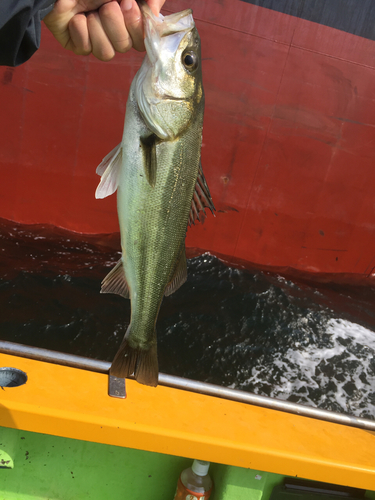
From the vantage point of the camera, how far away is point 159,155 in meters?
1.41

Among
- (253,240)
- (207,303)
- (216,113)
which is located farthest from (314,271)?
(216,113)

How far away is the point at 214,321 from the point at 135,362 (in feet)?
10.2

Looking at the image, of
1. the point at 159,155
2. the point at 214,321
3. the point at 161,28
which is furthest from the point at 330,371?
the point at 161,28

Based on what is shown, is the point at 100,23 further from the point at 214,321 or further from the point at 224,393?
the point at 214,321

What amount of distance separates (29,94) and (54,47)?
630mm

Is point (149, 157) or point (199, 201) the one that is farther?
point (199, 201)

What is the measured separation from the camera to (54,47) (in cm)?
444

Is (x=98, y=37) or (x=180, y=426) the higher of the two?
(x=98, y=37)

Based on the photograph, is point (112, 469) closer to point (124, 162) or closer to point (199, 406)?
point (199, 406)

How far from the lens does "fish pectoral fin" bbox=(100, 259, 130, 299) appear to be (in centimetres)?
156

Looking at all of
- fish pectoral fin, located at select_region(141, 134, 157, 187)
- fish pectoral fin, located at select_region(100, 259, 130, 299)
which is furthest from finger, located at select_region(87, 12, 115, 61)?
fish pectoral fin, located at select_region(100, 259, 130, 299)

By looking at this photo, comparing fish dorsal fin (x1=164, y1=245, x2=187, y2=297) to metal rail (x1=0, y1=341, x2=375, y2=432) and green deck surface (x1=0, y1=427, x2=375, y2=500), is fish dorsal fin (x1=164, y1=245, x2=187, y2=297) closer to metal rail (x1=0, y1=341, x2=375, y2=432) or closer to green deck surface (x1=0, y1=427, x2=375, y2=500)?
metal rail (x1=0, y1=341, x2=375, y2=432)

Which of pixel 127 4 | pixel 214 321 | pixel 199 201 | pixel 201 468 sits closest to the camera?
pixel 127 4

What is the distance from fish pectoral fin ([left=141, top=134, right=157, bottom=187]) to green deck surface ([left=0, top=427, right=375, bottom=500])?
1430mm
